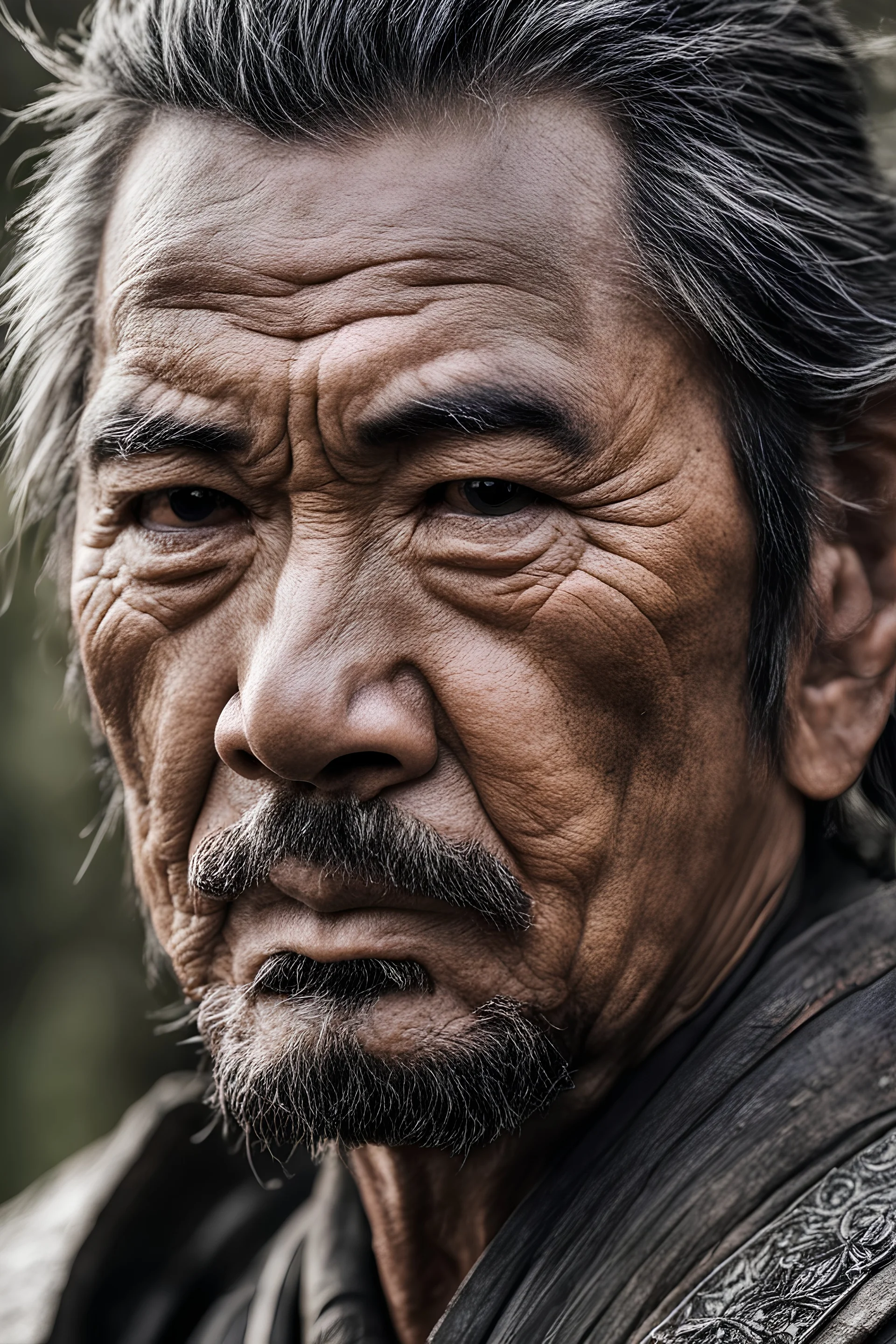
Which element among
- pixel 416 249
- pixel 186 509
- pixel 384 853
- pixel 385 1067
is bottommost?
pixel 385 1067

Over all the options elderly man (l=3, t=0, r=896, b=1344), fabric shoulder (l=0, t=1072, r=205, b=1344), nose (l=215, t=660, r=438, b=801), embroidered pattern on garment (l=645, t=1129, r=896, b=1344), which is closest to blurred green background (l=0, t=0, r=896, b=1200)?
fabric shoulder (l=0, t=1072, r=205, b=1344)

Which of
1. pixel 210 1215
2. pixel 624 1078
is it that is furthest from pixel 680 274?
pixel 210 1215

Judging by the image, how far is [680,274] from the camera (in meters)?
1.82

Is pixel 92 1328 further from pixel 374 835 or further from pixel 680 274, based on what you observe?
pixel 680 274

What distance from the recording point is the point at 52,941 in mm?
4945

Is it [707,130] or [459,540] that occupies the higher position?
[707,130]

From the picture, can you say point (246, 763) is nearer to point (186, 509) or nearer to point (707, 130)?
point (186, 509)

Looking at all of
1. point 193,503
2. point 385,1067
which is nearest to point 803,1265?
point 385,1067

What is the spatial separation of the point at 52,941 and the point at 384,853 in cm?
360

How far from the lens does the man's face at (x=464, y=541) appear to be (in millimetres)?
1739

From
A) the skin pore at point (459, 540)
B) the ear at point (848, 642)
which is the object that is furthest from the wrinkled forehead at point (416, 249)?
the ear at point (848, 642)

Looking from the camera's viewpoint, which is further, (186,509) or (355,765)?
(186,509)

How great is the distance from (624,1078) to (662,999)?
0.13 metres

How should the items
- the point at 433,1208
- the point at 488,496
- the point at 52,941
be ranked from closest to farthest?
1. the point at 488,496
2. the point at 433,1208
3. the point at 52,941
